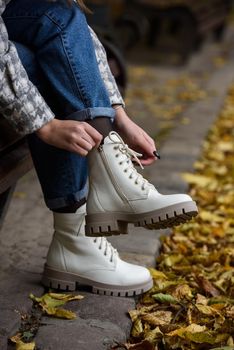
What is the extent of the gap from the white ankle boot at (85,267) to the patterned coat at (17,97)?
399 mm

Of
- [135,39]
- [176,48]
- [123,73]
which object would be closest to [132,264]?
[123,73]

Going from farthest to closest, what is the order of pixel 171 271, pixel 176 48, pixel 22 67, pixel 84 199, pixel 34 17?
1. pixel 176 48
2. pixel 171 271
3. pixel 84 199
4. pixel 34 17
5. pixel 22 67

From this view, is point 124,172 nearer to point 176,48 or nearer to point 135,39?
point 135,39

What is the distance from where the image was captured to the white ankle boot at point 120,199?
208 cm

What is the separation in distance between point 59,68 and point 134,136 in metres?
0.37

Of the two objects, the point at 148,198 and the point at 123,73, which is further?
the point at 123,73

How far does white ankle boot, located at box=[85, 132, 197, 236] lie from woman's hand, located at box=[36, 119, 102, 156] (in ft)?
0.42

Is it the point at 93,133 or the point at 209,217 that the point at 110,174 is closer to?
the point at 93,133

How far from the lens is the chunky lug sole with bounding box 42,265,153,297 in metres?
2.23

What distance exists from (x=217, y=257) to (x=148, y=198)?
631 millimetres

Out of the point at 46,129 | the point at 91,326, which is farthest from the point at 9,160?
the point at 91,326

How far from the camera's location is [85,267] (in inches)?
88.6

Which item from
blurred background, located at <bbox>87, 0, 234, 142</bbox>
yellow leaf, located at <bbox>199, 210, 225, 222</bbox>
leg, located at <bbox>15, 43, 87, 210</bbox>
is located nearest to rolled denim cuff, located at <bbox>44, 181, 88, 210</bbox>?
leg, located at <bbox>15, 43, 87, 210</bbox>

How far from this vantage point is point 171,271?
8.25 ft
